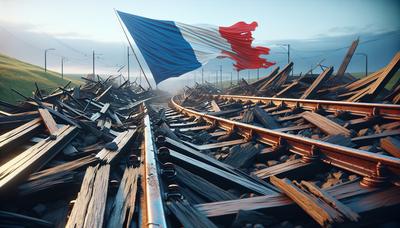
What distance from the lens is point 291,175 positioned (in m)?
3.88

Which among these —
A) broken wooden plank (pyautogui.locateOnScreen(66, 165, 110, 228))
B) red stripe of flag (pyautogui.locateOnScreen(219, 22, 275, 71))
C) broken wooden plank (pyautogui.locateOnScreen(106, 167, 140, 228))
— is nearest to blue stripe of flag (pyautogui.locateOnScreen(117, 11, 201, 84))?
red stripe of flag (pyautogui.locateOnScreen(219, 22, 275, 71))

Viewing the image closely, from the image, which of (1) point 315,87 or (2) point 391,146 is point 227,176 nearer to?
(2) point 391,146

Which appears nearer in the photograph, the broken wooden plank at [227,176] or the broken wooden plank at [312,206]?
the broken wooden plank at [312,206]

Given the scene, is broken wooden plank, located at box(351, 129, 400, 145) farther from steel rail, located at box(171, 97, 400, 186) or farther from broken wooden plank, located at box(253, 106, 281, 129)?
broken wooden plank, located at box(253, 106, 281, 129)

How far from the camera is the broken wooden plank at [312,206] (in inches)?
88.9

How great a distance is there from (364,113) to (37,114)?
6620mm

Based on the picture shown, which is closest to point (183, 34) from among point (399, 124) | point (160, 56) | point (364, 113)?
point (160, 56)

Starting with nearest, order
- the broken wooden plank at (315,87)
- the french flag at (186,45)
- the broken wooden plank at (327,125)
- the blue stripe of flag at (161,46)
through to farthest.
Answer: the broken wooden plank at (327,125) → the broken wooden plank at (315,87) → the blue stripe of flag at (161,46) → the french flag at (186,45)

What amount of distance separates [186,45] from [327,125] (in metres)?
7.46

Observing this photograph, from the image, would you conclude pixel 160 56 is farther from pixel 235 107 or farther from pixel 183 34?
pixel 235 107

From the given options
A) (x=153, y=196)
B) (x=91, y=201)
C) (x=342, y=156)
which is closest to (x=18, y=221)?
(x=91, y=201)

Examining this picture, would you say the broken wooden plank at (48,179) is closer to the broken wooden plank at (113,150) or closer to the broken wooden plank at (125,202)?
the broken wooden plank at (113,150)

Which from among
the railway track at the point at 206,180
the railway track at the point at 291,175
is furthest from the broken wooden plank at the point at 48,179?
the railway track at the point at 291,175

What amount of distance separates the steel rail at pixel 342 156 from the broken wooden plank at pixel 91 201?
8.02 ft
